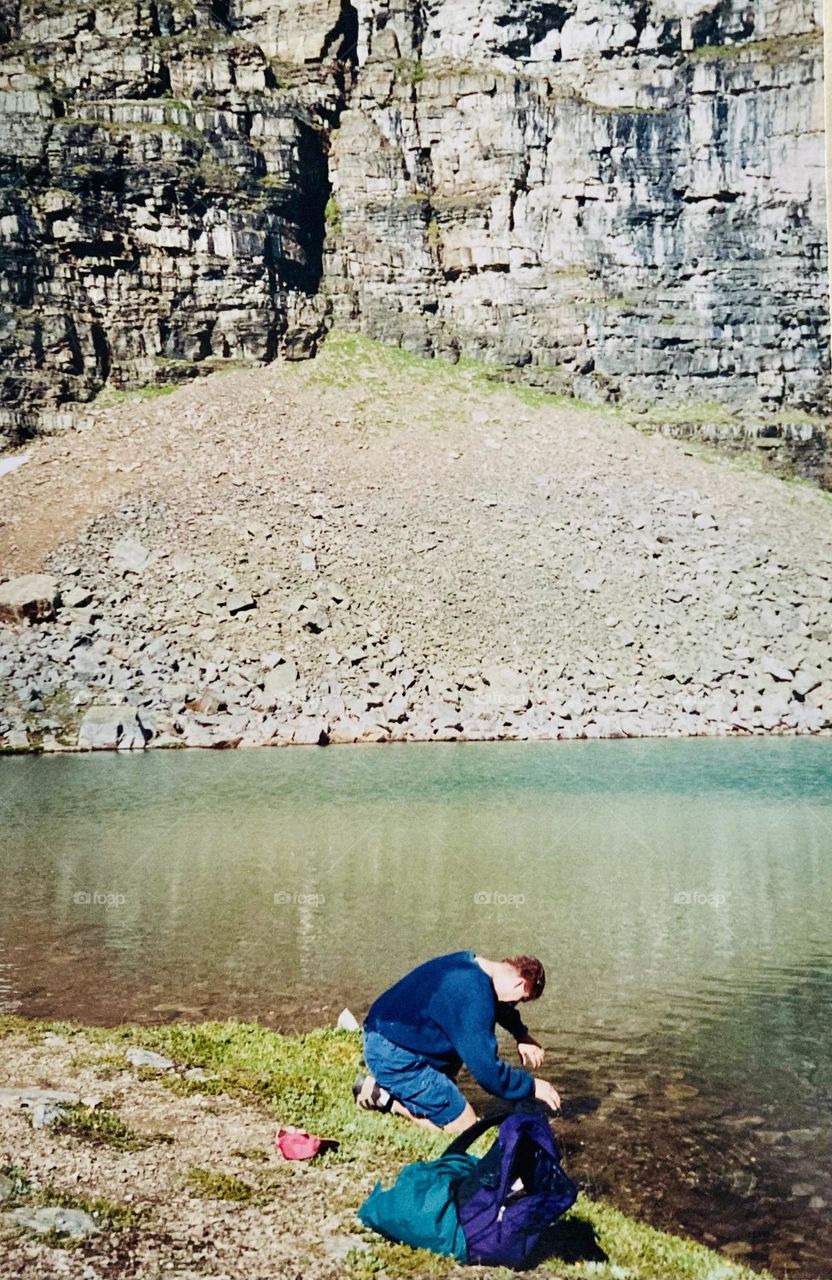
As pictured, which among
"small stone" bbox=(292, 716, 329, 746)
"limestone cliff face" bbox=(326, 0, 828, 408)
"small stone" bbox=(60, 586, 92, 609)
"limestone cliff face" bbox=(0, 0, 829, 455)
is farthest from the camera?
"limestone cliff face" bbox=(326, 0, 828, 408)

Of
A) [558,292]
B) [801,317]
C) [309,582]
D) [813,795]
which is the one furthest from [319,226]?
[813,795]

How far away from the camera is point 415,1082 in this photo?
7.74 m

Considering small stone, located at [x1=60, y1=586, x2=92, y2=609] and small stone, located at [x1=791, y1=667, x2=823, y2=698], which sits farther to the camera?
small stone, located at [x1=60, y1=586, x2=92, y2=609]

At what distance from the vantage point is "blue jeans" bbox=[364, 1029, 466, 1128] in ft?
25.3

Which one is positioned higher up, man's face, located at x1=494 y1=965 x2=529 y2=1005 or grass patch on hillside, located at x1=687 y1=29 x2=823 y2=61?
grass patch on hillside, located at x1=687 y1=29 x2=823 y2=61

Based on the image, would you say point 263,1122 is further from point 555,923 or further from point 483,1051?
point 555,923

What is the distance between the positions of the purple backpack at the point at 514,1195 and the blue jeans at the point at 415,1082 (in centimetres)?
154

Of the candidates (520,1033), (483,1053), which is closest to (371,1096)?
(520,1033)

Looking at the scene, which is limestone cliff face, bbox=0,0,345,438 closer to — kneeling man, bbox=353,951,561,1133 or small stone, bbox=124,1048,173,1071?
small stone, bbox=124,1048,173,1071

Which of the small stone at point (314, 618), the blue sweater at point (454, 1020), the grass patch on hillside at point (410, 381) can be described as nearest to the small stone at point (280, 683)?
the small stone at point (314, 618)

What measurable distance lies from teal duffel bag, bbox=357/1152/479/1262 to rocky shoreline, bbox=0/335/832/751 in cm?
3355

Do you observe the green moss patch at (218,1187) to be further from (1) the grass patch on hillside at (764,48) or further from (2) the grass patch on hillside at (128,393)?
(1) the grass patch on hillside at (764,48)

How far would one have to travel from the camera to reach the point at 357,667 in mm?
43219

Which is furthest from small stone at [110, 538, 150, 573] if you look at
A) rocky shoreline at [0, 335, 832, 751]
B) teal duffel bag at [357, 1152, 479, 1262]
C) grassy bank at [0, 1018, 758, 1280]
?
teal duffel bag at [357, 1152, 479, 1262]
